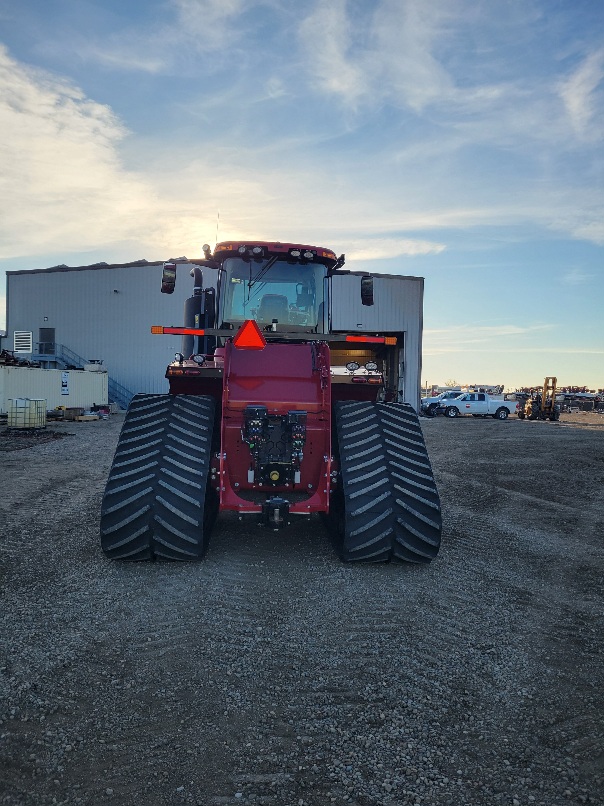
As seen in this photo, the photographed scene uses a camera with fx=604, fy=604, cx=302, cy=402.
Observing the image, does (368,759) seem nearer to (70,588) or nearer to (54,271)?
(70,588)

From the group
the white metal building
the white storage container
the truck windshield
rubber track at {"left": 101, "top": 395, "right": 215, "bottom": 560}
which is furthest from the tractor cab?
the white metal building

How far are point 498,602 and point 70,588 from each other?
12.3 ft

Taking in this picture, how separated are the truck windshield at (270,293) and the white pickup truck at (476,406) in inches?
1323

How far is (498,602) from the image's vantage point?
5.28 metres

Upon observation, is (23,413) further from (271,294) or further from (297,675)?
(297,675)

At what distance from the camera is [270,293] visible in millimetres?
7102

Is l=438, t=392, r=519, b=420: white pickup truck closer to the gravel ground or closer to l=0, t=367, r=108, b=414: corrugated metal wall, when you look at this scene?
l=0, t=367, r=108, b=414: corrugated metal wall

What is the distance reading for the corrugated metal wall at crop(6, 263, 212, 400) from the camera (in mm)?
36438

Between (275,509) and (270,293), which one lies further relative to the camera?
(270,293)

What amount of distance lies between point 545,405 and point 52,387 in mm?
29420

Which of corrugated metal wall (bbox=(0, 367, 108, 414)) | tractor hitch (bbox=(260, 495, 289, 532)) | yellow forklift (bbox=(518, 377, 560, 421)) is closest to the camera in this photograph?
tractor hitch (bbox=(260, 495, 289, 532))

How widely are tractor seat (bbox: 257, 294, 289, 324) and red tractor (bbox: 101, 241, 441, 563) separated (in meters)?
0.01

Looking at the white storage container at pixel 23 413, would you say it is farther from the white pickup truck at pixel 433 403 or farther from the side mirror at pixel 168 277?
the white pickup truck at pixel 433 403

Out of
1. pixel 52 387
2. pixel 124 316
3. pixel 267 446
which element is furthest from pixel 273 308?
pixel 124 316
